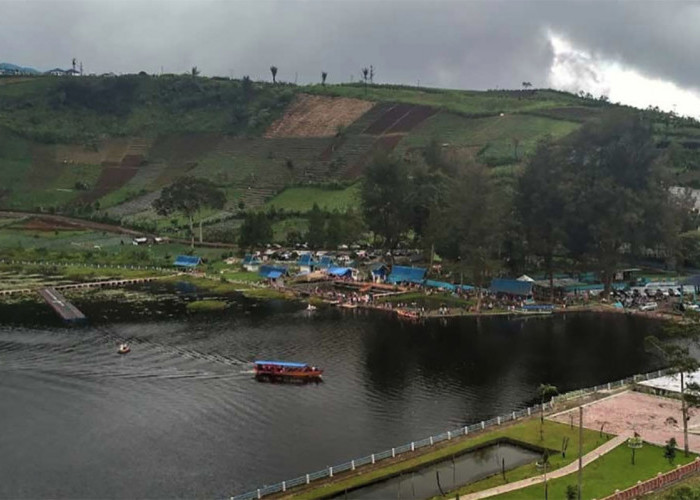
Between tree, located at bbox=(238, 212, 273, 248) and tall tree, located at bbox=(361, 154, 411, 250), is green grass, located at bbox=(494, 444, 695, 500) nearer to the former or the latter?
tall tree, located at bbox=(361, 154, 411, 250)

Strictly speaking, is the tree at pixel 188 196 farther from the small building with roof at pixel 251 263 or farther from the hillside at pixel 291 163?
the small building with roof at pixel 251 263

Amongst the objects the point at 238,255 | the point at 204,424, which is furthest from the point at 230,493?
the point at 238,255

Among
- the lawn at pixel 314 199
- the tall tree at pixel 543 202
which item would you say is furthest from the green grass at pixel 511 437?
the lawn at pixel 314 199

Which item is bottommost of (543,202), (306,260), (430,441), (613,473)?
(430,441)

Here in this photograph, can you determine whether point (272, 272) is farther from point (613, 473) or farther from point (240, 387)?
point (613, 473)

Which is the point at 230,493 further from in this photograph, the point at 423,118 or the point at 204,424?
A: the point at 423,118

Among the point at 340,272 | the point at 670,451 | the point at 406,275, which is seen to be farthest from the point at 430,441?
the point at 340,272
